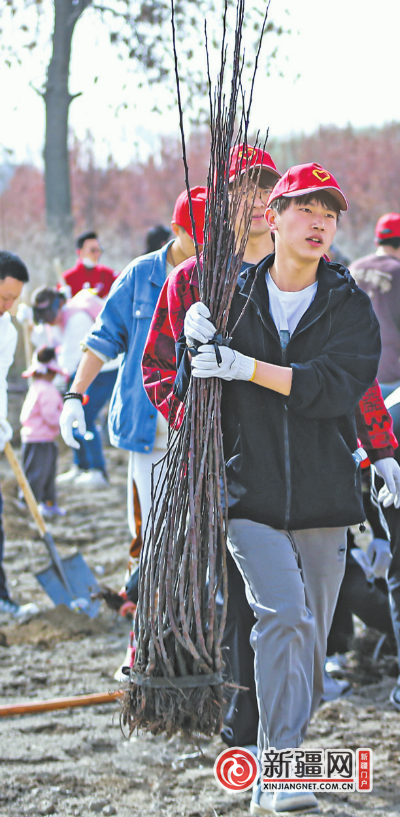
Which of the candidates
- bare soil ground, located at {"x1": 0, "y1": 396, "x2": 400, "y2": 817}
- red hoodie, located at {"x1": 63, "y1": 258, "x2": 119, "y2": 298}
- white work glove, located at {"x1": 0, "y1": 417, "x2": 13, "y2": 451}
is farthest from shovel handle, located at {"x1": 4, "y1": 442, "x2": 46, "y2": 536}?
red hoodie, located at {"x1": 63, "y1": 258, "x2": 119, "y2": 298}

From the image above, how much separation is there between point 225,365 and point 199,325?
0.15 meters

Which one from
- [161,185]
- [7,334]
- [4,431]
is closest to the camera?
[7,334]

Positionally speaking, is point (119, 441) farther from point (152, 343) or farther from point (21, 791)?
point (21, 791)

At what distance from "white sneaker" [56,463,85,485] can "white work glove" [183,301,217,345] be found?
6.20m

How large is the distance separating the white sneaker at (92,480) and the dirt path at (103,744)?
3.22m

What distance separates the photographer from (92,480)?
8.54 metres

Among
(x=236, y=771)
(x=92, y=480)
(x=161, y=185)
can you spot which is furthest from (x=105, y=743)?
(x=161, y=185)

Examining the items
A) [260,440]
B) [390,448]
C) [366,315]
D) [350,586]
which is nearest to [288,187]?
[366,315]

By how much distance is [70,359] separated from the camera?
814 cm

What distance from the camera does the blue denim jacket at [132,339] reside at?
12.2 feet

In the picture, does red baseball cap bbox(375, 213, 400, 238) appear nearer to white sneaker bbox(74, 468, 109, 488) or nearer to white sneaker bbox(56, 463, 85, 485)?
white sneaker bbox(74, 468, 109, 488)

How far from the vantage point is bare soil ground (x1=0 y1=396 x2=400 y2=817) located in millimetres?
2867

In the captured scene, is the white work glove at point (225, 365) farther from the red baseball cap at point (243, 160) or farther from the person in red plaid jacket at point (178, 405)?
the red baseball cap at point (243, 160)

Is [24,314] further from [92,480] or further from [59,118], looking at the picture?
[59,118]
